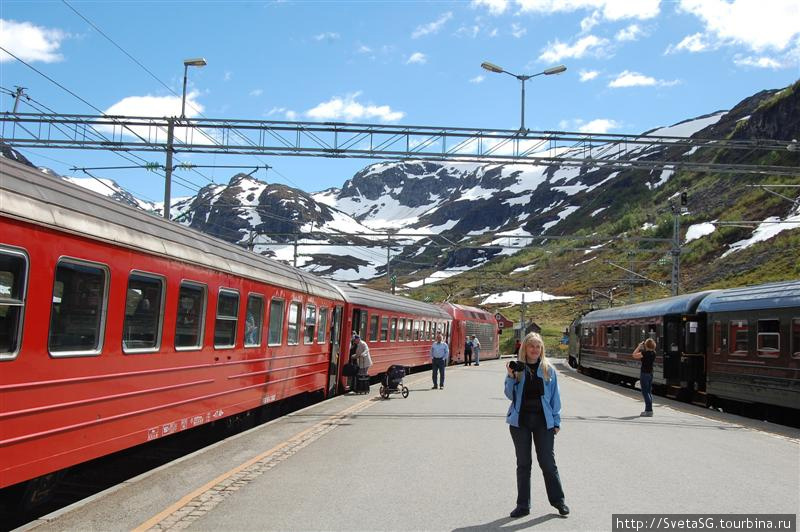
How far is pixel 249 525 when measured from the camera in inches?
247

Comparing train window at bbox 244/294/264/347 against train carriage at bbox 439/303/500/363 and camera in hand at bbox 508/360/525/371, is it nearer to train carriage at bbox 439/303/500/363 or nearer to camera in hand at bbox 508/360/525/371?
camera in hand at bbox 508/360/525/371

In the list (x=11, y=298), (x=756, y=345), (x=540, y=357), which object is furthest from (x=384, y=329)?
(x=11, y=298)

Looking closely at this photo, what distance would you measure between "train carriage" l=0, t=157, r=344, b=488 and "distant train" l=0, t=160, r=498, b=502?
0.01m

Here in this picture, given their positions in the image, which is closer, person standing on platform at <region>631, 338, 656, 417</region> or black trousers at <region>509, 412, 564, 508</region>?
black trousers at <region>509, 412, 564, 508</region>

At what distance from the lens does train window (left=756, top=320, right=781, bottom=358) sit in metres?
15.9

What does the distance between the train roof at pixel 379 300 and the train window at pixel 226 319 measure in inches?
356

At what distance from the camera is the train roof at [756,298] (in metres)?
15.9

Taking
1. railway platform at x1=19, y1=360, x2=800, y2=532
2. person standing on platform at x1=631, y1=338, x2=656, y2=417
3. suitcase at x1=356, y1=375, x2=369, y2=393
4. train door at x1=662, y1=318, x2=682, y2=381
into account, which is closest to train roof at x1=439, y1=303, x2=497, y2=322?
train door at x1=662, y1=318, x2=682, y2=381

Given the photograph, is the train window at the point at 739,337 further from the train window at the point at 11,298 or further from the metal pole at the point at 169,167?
the train window at the point at 11,298

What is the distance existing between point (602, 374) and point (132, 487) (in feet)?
99.1

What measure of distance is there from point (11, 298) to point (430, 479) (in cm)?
463

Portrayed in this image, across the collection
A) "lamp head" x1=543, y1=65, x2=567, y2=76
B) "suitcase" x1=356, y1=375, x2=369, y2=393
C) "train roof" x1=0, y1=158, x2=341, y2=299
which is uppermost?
"lamp head" x1=543, y1=65, x2=567, y2=76

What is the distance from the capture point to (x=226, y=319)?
427 inches

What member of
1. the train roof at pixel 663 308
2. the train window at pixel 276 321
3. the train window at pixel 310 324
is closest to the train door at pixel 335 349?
the train window at pixel 310 324
